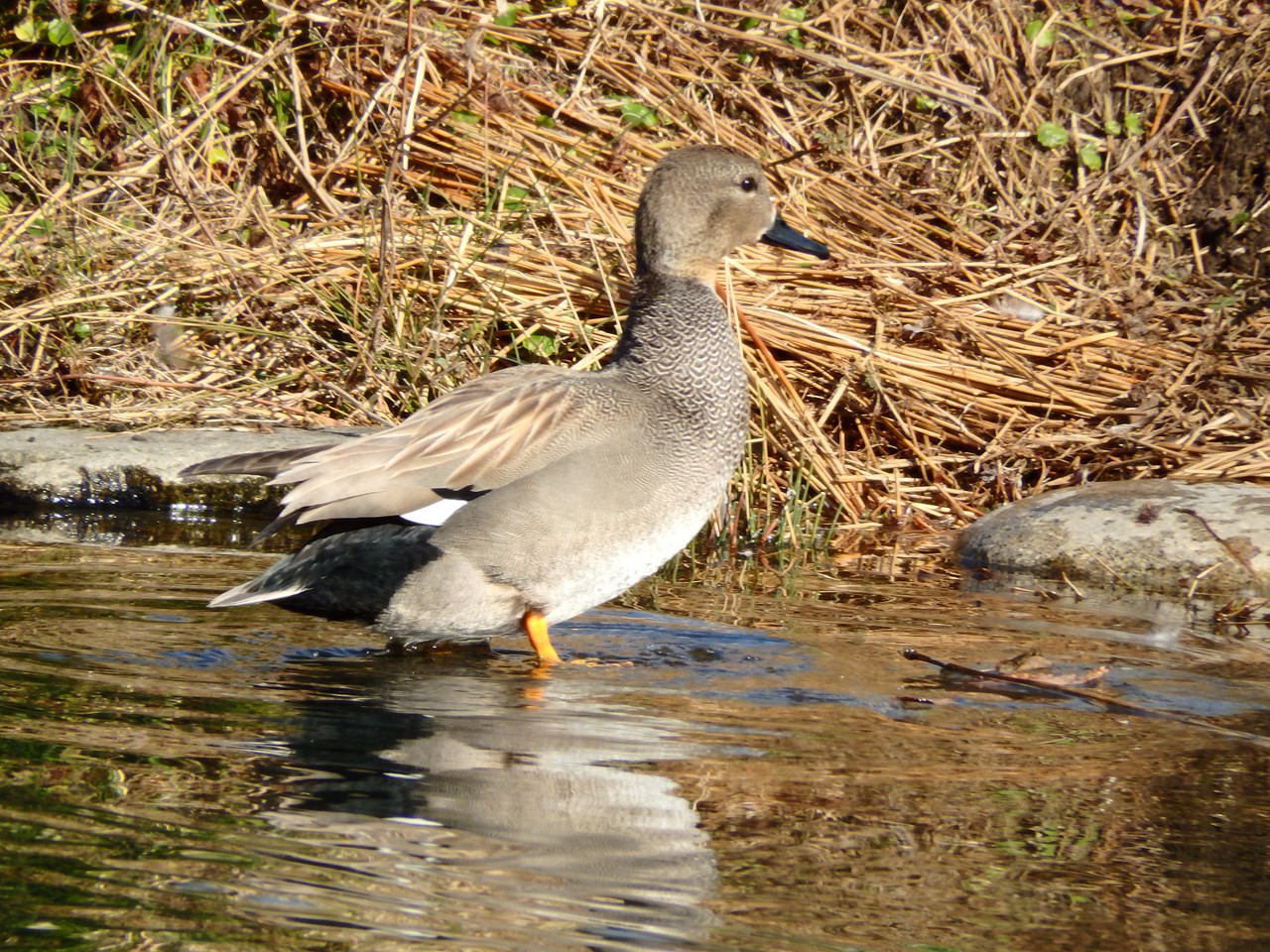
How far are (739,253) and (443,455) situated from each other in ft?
9.73

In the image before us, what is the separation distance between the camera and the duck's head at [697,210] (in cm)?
404

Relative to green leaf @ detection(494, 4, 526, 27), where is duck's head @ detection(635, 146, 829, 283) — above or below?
below

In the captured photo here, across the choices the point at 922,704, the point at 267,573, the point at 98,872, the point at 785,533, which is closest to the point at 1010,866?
the point at 922,704

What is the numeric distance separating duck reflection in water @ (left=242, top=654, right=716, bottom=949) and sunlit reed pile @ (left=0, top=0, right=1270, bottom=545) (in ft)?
7.68

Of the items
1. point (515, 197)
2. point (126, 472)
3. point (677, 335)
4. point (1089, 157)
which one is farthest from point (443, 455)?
point (1089, 157)

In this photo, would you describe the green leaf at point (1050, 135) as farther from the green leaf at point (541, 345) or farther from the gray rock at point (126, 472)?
the gray rock at point (126, 472)

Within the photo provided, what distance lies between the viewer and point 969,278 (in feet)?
21.1

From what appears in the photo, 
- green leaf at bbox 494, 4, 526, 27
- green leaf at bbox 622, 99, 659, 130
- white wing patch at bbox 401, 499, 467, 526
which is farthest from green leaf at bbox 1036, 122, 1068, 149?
white wing patch at bbox 401, 499, 467, 526

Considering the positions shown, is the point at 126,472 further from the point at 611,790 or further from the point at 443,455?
the point at 611,790

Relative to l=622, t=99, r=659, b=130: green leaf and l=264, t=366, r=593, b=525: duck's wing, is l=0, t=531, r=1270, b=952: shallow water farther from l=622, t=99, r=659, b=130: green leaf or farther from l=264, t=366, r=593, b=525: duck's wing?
l=622, t=99, r=659, b=130: green leaf

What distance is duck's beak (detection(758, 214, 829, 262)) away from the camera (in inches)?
170

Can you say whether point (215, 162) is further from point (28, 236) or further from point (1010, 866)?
point (1010, 866)

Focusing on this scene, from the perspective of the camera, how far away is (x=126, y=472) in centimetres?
512

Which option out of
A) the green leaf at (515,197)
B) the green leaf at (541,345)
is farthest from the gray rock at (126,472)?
the green leaf at (515,197)
